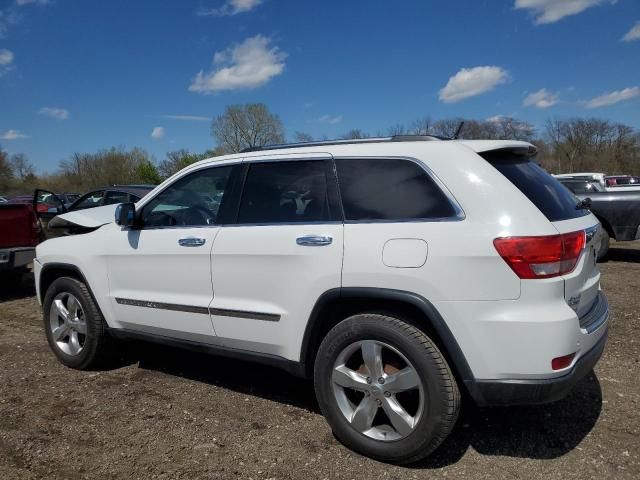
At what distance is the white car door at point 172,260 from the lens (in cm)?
356

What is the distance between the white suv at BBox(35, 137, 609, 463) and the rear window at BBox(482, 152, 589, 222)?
1 cm

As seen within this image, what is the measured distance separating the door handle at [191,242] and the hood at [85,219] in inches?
47.3

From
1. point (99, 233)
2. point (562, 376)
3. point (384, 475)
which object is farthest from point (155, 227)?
point (562, 376)

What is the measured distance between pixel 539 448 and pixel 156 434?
239 centimetres

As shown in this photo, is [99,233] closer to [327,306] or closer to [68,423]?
[68,423]

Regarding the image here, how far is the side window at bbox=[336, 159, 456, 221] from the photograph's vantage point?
2.81 metres

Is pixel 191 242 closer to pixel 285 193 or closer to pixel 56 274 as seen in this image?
pixel 285 193

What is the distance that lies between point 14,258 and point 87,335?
367 centimetres

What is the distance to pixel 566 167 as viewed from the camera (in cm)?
6256

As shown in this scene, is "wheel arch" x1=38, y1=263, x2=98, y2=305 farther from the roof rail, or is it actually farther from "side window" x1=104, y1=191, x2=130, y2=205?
"side window" x1=104, y1=191, x2=130, y2=205

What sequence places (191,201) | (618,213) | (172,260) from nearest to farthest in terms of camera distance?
(172,260)
(191,201)
(618,213)

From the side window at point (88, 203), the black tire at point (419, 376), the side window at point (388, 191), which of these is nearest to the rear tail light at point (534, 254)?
the side window at point (388, 191)

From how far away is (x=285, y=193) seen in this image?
132 inches

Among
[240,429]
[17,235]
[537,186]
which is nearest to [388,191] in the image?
[537,186]
